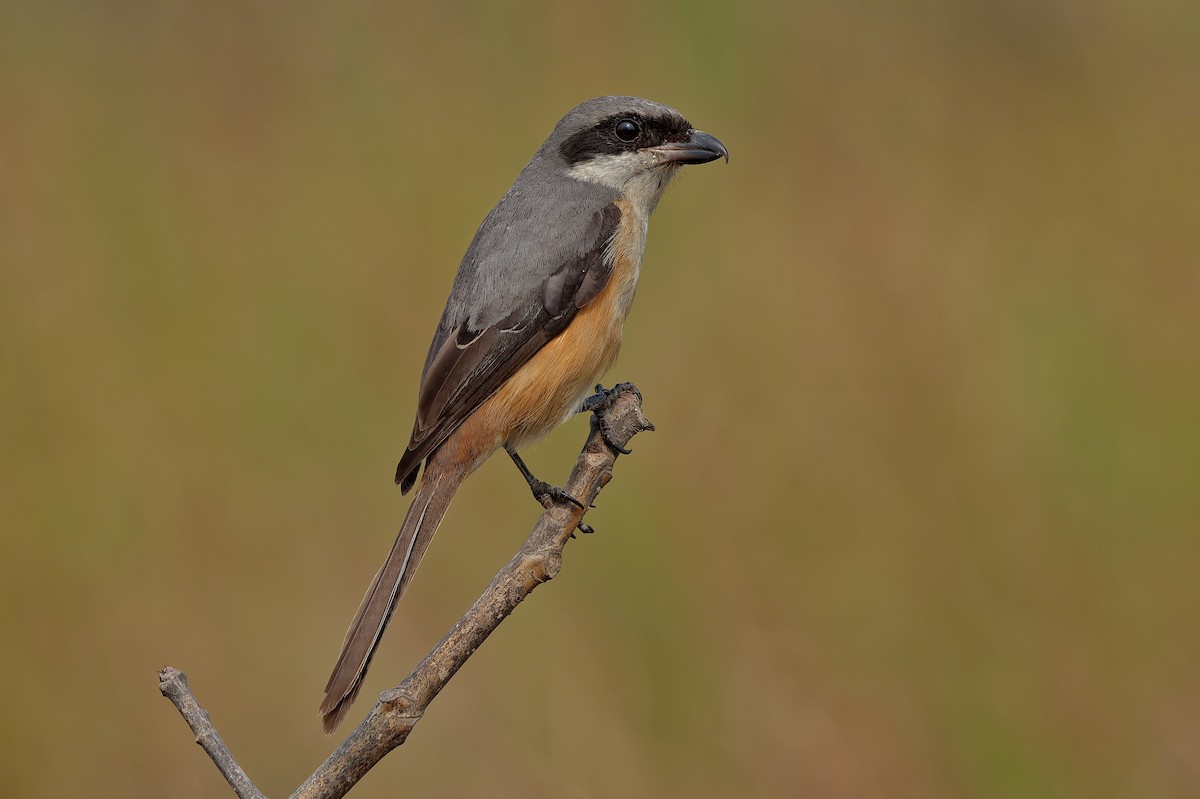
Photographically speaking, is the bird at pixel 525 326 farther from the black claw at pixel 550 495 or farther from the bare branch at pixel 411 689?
the bare branch at pixel 411 689

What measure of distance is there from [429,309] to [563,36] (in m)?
1.41

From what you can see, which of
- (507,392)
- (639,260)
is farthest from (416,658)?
(639,260)

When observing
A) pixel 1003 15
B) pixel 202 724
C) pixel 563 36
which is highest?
pixel 563 36

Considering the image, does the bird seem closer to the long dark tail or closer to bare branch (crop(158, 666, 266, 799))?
the long dark tail

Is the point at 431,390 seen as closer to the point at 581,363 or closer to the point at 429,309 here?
the point at 581,363

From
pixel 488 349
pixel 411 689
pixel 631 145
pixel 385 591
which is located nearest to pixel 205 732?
pixel 411 689

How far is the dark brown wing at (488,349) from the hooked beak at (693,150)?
50cm

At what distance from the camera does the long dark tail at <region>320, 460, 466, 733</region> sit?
8.04 ft

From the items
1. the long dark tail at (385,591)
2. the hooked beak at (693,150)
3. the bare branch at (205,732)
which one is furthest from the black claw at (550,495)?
the hooked beak at (693,150)

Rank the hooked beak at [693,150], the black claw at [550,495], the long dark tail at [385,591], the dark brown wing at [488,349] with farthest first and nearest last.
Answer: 1. the hooked beak at [693,150]
2. the dark brown wing at [488,349]
3. the black claw at [550,495]
4. the long dark tail at [385,591]

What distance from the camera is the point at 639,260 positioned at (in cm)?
383

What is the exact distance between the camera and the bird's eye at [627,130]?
392cm

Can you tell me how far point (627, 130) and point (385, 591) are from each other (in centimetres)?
177

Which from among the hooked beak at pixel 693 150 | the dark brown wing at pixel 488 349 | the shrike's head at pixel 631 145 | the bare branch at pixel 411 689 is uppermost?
the shrike's head at pixel 631 145
